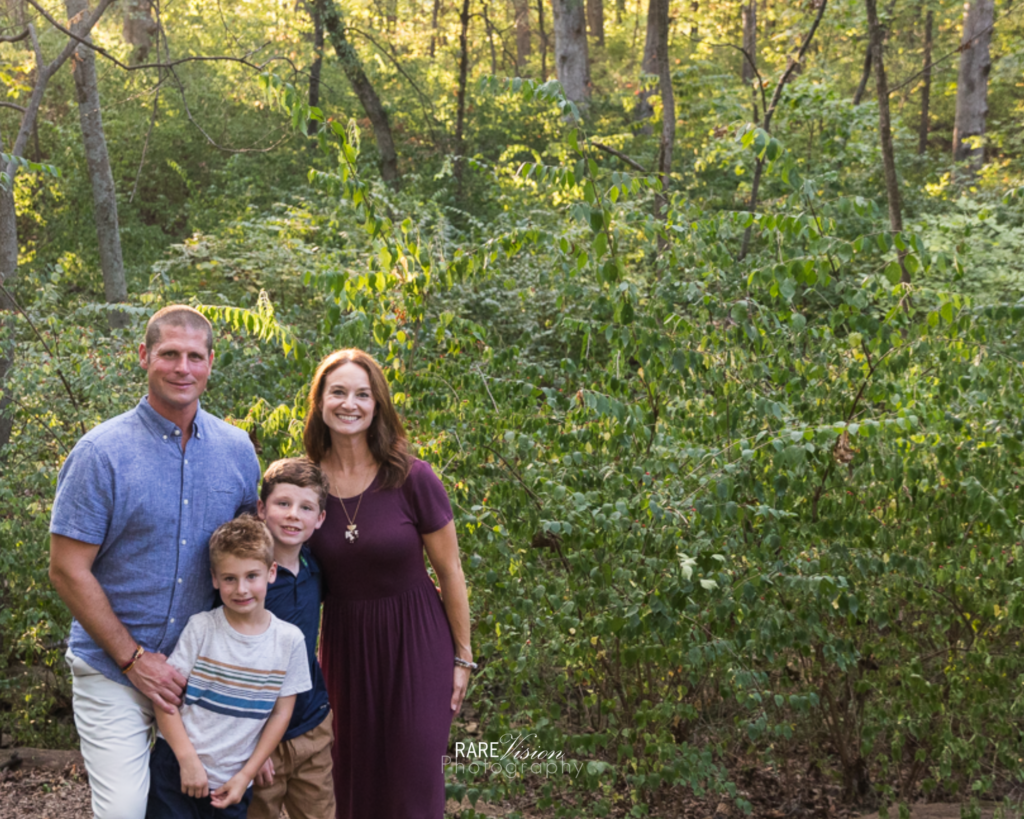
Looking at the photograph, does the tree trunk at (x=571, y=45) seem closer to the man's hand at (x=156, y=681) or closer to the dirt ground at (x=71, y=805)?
the dirt ground at (x=71, y=805)

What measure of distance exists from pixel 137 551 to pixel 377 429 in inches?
33.1

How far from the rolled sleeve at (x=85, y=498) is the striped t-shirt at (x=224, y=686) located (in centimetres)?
39

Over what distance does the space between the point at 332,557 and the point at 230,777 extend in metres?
0.70

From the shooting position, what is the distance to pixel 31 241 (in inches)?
617

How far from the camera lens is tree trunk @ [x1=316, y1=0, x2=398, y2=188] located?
13656 mm

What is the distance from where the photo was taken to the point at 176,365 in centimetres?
272

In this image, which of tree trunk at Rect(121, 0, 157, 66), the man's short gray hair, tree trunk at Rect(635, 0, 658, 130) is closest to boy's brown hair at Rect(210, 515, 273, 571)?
the man's short gray hair

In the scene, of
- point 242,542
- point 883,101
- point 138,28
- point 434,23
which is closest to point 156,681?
point 242,542

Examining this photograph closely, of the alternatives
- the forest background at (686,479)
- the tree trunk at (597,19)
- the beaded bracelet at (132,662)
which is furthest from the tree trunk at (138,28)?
the beaded bracelet at (132,662)

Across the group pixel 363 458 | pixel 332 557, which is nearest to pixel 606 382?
pixel 363 458

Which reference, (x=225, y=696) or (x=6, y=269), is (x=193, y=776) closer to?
(x=225, y=696)

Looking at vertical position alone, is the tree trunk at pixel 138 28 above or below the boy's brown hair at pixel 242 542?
above

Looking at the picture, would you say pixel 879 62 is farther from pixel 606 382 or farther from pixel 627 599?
pixel 627 599

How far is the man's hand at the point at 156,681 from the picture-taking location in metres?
2.58
